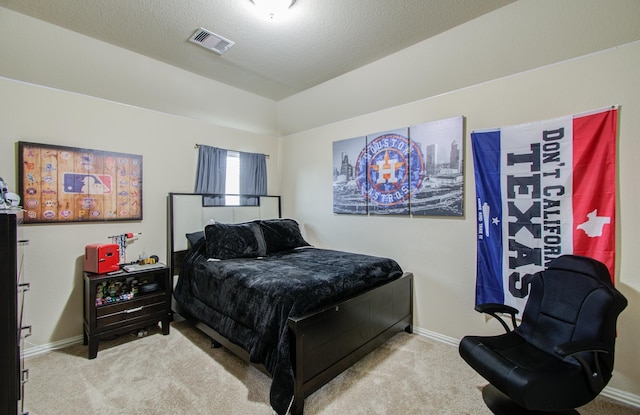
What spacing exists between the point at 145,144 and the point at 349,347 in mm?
3083

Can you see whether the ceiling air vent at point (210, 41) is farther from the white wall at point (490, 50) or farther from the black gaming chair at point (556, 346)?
the black gaming chair at point (556, 346)

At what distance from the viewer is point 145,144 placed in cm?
331

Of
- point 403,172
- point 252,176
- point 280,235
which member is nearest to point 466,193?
point 403,172

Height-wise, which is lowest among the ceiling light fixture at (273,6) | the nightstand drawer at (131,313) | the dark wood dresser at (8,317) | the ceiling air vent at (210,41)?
the nightstand drawer at (131,313)

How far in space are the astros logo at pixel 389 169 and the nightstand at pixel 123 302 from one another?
2.47 m

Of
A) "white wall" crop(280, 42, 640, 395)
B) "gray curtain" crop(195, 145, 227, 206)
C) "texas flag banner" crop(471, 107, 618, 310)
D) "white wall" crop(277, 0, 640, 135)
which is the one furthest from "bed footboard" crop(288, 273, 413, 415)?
"gray curtain" crop(195, 145, 227, 206)

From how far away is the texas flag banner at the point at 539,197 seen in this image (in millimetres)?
2092

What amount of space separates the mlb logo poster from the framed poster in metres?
2.43

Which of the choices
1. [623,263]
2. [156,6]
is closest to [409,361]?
[623,263]

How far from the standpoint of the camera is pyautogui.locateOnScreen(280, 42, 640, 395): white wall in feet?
6.64

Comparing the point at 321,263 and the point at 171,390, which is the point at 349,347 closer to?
the point at 321,263

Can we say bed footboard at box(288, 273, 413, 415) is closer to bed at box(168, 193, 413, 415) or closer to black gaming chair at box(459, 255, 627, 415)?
bed at box(168, 193, 413, 415)

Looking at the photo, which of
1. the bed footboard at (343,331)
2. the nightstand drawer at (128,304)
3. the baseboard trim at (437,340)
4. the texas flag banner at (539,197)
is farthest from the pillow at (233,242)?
the texas flag banner at (539,197)

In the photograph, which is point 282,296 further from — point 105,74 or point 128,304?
point 105,74
